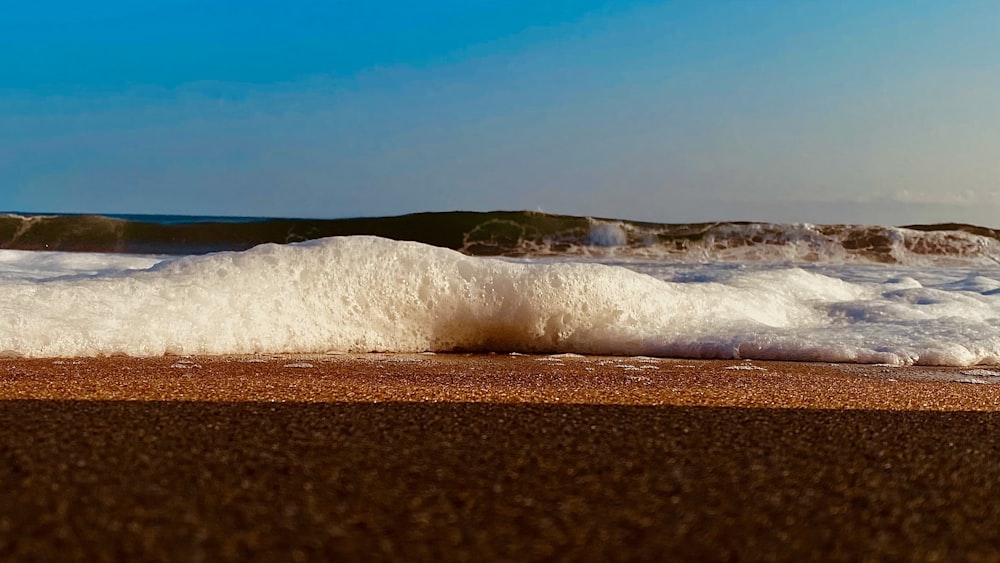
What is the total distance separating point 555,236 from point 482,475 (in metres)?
13.1

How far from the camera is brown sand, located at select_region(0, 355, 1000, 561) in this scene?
4.01 ft

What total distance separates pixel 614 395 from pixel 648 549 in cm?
172

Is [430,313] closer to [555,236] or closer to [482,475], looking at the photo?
[482,475]

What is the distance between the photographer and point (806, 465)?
176 centimetres

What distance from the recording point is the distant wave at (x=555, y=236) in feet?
44.1

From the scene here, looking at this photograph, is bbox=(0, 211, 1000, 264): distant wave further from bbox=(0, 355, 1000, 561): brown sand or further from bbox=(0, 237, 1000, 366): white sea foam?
bbox=(0, 355, 1000, 561): brown sand

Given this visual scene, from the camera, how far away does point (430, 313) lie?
606 centimetres

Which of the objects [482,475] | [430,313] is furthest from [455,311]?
[482,475]

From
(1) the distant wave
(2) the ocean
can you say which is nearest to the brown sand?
(2) the ocean

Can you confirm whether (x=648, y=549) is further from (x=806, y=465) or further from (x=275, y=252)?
(x=275, y=252)

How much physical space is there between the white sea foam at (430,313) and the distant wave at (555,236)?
21.7 feet

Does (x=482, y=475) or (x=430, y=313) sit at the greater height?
(x=482, y=475)

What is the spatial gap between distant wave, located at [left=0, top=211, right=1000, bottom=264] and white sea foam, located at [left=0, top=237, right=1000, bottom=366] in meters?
6.63

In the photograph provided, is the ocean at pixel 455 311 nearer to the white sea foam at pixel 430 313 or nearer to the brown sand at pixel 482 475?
the white sea foam at pixel 430 313
